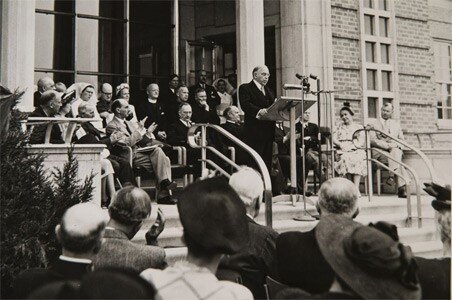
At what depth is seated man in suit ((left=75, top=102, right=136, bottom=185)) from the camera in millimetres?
6934

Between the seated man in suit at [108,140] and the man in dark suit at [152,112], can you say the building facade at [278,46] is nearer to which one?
the man in dark suit at [152,112]

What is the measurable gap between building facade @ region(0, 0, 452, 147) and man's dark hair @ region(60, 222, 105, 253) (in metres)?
7.52

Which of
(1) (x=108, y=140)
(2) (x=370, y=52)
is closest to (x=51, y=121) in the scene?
(1) (x=108, y=140)

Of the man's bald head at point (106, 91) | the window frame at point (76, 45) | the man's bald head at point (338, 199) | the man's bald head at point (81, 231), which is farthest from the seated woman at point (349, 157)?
the man's bald head at point (81, 231)

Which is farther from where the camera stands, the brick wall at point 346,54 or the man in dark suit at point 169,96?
the brick wall at point 346,54

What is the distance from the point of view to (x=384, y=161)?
10609mm

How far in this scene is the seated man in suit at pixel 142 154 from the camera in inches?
293

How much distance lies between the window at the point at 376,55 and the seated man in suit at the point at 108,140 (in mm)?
5992

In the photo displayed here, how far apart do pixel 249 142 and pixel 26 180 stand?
3845 mm

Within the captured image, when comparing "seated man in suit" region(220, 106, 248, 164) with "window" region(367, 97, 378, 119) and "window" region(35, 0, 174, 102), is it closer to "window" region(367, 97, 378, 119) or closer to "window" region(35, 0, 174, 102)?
"window" region(35, 0, 174, 102)

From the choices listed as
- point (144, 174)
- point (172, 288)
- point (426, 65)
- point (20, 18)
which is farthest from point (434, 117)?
point (172, 288)

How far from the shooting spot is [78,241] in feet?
8.07

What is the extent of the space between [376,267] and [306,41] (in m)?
9.01

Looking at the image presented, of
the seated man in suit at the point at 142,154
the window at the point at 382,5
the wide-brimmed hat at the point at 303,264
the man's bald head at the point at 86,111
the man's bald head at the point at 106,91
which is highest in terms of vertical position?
the window at the point at 382,5
